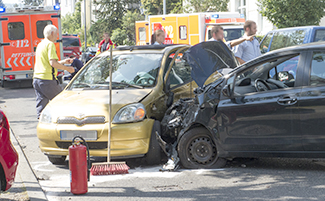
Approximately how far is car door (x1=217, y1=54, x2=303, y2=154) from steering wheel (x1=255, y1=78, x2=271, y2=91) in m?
0.02

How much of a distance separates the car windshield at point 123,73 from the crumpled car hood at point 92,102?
26 centimetres

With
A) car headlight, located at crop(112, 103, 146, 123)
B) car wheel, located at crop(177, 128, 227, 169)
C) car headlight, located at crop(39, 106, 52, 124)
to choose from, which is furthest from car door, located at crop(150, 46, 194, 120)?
car headlight, located at crop(39, 106, 52, 124)

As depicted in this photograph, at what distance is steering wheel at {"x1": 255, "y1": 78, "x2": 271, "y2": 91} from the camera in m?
5.93

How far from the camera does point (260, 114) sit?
5773mm

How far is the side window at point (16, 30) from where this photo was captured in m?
17.6

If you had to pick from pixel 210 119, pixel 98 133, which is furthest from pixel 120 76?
pixel 210 119

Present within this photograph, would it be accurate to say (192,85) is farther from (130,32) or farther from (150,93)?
(130,32)

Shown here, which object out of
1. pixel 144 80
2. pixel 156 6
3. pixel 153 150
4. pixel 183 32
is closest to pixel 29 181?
pixel 153 150

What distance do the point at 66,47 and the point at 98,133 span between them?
25.5 metres

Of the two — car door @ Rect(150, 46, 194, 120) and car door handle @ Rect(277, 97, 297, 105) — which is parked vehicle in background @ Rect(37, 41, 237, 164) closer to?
car door @ Rect(150, 46, 194, 120)

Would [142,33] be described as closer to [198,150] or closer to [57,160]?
[57,160]

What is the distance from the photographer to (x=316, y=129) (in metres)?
5.52

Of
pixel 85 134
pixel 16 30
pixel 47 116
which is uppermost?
pixel 16 30

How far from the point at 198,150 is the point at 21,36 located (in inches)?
519
